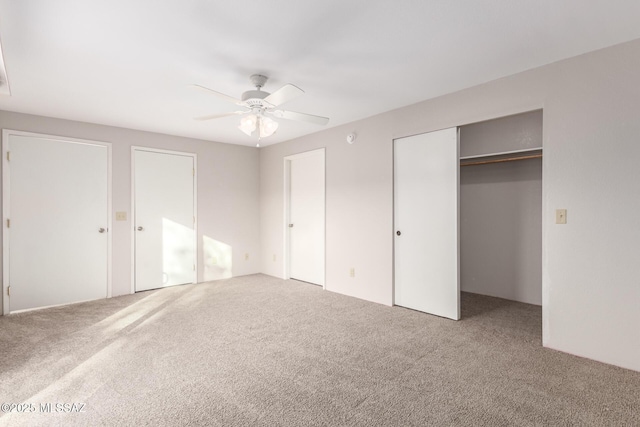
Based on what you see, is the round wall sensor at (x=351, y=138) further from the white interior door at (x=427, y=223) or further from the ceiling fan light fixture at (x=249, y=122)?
the ceiling fan light fixture at (x=249, y=122)

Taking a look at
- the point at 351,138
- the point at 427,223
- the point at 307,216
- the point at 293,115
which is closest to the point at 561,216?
the point at 427,223

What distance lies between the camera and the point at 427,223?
3.59 m

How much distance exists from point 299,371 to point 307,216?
10.1ft

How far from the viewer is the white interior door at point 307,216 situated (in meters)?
5.03

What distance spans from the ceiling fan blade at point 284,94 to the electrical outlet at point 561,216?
224 centimetres

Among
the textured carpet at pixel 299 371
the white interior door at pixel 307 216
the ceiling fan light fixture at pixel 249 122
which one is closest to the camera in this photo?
the textured carpet at pixel 299 371

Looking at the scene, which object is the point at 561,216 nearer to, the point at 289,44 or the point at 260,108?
the point at 289,44

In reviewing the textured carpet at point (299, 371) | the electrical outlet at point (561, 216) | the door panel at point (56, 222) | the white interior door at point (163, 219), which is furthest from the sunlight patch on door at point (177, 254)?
the electrical outlet at point (561, 216)

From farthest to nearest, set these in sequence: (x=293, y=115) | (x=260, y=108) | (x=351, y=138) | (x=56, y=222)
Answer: (x=351, y=138) < (x=56, y=222) < (x=293, y=115) < (x=260, y=108)

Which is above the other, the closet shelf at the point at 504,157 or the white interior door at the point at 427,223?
the closet shelf at the point at 504,157

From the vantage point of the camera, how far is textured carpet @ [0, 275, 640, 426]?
1.86m

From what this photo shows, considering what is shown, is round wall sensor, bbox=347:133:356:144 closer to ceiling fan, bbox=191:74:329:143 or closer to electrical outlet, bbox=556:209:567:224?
ceiling fan, bbox=191:74:329:143

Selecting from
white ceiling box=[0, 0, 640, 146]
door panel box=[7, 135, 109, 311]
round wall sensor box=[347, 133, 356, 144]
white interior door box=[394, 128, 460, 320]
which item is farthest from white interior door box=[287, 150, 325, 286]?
door panel box=[7, 135, 109, 311]

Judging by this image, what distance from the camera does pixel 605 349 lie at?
2.43 meters
